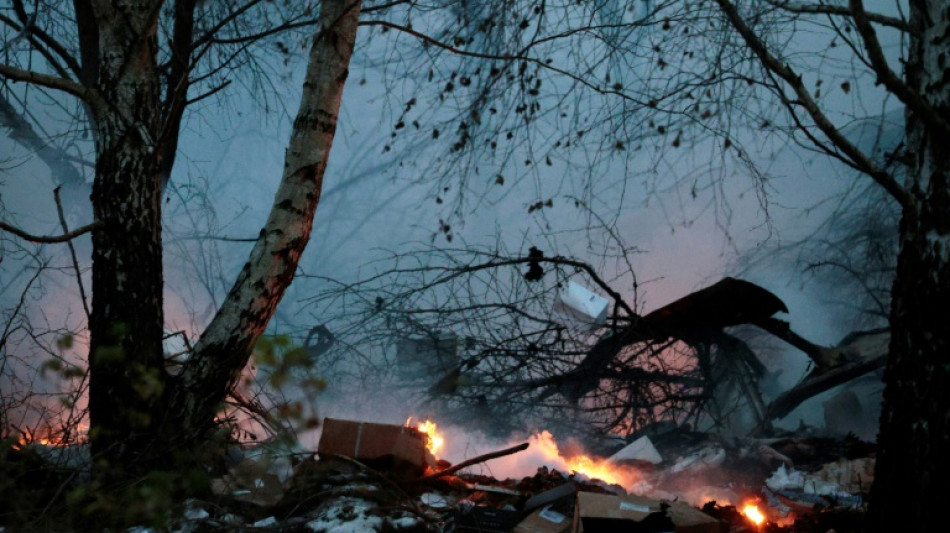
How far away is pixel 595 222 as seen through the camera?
6.88 metres

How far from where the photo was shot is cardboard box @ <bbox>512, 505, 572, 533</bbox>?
2.85 m

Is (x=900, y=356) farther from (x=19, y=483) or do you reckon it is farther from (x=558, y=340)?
(x=19, y=483)

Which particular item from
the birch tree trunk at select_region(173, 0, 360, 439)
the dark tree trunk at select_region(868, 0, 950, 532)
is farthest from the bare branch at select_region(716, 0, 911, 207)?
the birch tree trunk at select_region(173, 0, 360, 439)

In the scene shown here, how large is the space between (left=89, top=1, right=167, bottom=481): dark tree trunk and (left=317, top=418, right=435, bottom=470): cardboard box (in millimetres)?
902

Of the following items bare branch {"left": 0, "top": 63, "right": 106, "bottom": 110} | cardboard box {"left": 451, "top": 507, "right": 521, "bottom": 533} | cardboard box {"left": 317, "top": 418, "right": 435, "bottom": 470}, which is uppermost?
bare branch {"left": 0, "top": 63, "right": 106, "bottom": 110}

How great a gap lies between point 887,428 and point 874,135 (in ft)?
18.8

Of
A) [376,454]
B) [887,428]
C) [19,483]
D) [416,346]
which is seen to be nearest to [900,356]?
[887,428]

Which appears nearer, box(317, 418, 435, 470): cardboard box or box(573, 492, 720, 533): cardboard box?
box(573, 492, 720, 533): cardboard box

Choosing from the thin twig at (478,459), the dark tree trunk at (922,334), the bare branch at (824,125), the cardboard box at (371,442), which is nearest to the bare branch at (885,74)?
the dark tree trunk at (922,334)

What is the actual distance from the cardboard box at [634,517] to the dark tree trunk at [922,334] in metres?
0.63

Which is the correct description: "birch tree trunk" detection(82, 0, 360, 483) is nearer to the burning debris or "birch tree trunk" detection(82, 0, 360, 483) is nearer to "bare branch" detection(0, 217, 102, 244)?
"bare branch" detection(0, 217, 102, 244)

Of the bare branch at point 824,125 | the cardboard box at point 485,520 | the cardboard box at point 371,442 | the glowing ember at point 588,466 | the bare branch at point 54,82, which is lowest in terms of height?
the cardboard box at point 485,520

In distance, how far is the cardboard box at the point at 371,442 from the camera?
11.4ft

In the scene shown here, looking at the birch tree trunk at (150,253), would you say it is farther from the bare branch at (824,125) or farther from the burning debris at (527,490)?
the bare branch at (824,125)
